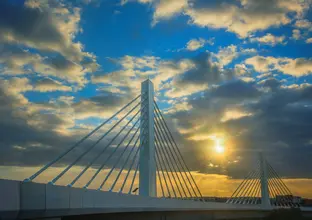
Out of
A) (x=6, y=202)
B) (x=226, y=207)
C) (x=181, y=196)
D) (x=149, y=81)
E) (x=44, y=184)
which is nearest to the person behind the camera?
(x=6, y=202)

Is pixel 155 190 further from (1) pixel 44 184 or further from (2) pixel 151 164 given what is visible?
(1) pixel 44 184

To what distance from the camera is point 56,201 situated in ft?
49.0

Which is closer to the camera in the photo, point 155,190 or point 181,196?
point 155,190

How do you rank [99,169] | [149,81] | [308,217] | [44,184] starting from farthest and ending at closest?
1. [308,217]
2. [149,81]
3. [99,169]
4. [44,184]

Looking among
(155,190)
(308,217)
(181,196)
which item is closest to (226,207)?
(181,196)

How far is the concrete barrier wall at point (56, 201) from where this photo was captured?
41.2 feet

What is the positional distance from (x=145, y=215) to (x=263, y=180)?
38.3 m

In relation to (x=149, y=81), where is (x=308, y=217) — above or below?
below

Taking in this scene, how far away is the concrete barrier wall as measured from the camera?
12.6m

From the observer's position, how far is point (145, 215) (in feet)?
85.1

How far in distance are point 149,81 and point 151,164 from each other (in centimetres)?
598

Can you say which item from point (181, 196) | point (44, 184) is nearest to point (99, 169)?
point (44, 184)

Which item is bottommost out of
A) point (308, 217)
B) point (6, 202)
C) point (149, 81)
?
point (308, 217)

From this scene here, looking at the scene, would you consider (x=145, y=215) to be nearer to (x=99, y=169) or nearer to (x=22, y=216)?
(x=99, y=169)
